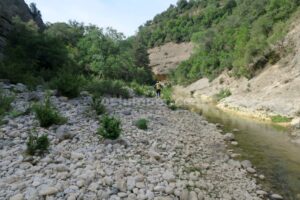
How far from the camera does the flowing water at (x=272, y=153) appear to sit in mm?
11891

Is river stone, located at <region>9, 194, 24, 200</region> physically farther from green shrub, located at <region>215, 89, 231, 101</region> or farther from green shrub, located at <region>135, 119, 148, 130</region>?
green shrub, located at <region>215, 89, 231, 101</region>

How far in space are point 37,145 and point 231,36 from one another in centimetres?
6316

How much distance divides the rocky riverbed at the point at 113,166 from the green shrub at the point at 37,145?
210 millimetres

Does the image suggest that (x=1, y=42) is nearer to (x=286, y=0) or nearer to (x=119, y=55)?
(x=119, y=55)

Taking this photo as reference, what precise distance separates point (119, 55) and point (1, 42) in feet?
80.1

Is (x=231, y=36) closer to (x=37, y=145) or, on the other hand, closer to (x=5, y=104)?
(x=5, y=104)

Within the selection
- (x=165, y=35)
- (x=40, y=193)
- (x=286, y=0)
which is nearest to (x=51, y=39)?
(x=40, y=193)

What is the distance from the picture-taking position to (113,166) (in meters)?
9.85

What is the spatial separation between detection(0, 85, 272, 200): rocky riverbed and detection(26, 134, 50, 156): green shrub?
210 millimetres

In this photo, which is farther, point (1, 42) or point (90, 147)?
point (1, 42)

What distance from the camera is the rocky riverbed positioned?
827 cm

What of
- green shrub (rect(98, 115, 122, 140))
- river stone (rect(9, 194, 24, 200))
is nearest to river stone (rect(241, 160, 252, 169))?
green shrub (rect(98, 115, 122, 140))

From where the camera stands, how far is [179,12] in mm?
155250

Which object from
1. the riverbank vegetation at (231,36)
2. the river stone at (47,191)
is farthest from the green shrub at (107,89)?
the riverbank vegetation at (231,36)
